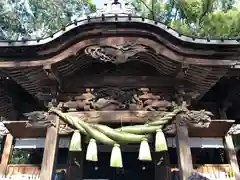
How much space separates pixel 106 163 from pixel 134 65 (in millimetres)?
2768

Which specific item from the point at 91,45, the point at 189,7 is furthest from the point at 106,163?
the point at 189,7

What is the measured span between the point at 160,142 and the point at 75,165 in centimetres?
247

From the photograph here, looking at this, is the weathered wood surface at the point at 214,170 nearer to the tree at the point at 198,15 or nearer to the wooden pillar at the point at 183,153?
the wooden pillar at the point at 183,153

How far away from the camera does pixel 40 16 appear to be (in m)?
19.0

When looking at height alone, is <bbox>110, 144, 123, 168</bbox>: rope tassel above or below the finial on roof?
below

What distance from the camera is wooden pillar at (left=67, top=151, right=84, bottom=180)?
21.0 feet

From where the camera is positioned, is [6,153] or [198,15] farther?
[198,15]

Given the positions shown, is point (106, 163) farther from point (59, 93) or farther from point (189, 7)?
point (189, 7)

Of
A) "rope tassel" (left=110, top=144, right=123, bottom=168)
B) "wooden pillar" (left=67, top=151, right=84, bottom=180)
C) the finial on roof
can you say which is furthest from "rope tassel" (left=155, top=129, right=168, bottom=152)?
the finial on roof

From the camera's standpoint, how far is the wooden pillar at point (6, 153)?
5.97 m

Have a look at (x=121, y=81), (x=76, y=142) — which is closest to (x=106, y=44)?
(x=121, y=81)

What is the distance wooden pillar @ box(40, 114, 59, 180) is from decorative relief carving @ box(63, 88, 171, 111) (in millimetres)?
628

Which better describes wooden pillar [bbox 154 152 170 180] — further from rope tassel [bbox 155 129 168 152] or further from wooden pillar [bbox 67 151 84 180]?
wooden pillar [bbox 67 151 84 180]

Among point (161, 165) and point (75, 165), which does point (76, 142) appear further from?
point (161, 165)
